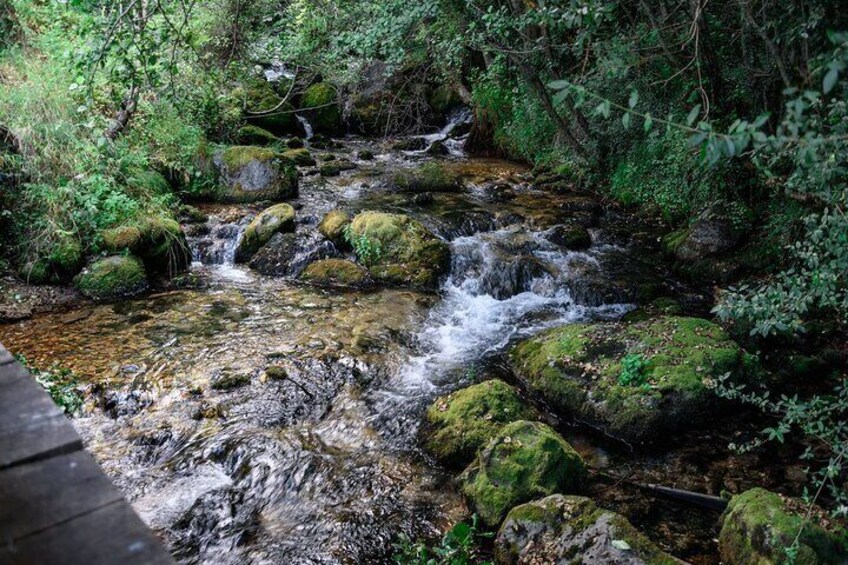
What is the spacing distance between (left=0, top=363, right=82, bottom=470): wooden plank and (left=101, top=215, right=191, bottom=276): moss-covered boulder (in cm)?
884

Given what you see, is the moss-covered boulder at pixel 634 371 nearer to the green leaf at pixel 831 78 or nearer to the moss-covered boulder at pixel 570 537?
the moss-covered boulder at pixel 570 537

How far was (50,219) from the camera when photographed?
8.66 m

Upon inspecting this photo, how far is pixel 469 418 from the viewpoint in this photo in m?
5.66

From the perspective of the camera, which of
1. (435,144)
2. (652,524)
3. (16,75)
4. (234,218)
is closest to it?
(652,524)

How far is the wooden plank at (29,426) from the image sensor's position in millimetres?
1151

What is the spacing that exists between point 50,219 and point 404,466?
7040 millimetres

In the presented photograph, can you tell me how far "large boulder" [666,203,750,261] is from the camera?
9.10m

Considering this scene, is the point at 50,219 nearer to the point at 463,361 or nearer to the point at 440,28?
the point at 463,361

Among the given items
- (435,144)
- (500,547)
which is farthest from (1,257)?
(435,144)

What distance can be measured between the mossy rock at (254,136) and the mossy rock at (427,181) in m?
4.84

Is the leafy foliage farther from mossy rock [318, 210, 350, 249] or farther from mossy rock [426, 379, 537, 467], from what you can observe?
mossy rock [318, 210, 350, 249]

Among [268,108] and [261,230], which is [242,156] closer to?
[261,230]

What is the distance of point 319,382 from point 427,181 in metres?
7.93

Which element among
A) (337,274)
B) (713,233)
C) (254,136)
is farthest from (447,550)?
(254,136)
